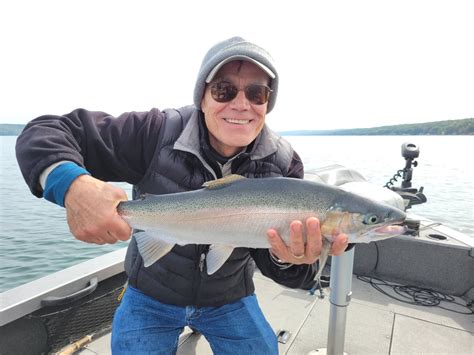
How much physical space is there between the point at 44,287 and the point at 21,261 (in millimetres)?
8539

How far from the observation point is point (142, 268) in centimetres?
307

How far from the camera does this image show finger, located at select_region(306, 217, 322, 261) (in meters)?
2.34

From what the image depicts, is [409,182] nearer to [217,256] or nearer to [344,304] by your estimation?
[344,304]

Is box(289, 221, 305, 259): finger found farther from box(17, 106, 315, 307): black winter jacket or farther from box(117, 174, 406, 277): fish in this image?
Answer: box(17, 106, 315, 307): black winter jacket

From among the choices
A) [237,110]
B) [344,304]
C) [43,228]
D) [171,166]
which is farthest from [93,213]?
[43,228]

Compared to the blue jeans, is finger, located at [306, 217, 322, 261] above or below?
above

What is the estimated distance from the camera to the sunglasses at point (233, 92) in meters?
2.81

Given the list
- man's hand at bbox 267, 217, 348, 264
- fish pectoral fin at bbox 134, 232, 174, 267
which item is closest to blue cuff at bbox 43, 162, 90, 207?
fish pectoral fin at bbox 134, 232, 174, 267

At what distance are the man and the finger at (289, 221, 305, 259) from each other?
0.27 ft

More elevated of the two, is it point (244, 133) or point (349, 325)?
point (244, 133)

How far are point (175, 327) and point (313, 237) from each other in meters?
1.63

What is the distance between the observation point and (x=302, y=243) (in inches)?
95.3

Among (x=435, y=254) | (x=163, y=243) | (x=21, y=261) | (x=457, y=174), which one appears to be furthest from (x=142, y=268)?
(x=457, y=174)

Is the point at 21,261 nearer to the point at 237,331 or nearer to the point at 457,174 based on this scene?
the point at 237,331
